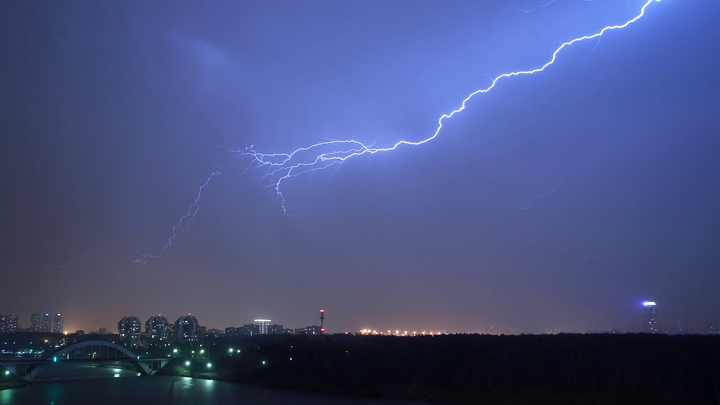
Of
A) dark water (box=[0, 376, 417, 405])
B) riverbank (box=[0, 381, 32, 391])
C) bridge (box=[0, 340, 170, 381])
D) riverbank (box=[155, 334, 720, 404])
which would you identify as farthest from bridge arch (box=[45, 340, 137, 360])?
riverbank (box=[155, 334, 720, 404])

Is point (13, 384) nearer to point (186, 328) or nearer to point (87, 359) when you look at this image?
point (87, 359)

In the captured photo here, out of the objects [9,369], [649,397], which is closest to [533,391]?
[649,397]

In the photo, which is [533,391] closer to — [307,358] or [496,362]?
[496,362]

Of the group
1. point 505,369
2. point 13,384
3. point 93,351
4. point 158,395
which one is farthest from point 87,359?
point 505,369

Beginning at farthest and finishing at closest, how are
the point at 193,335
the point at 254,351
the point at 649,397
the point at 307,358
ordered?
the point at 193,335, the point at 254,351, the point at 307,358, the point at 649,397

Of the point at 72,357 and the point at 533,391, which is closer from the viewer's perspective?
the point at 533,391
